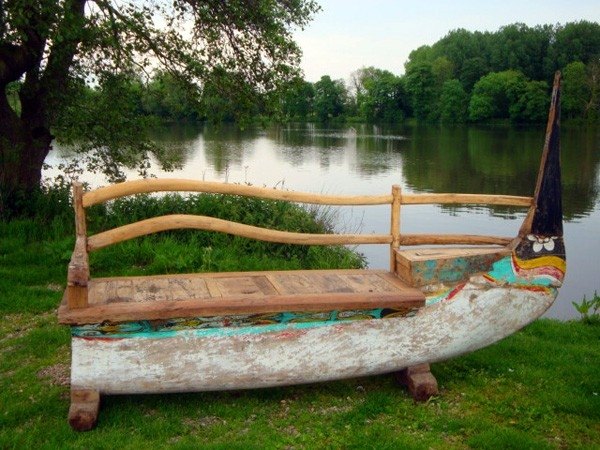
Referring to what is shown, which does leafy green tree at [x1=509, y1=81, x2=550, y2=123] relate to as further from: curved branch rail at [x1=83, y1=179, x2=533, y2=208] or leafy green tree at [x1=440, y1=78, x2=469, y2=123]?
curved branch rail at [x1=83, y1=179, x2=533, y2=208]

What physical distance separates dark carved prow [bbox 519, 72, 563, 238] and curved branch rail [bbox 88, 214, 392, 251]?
1210mm

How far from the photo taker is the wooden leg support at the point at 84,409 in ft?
13.8

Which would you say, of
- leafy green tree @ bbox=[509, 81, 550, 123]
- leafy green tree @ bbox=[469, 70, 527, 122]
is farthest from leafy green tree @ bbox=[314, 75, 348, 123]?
leafy green tree @ bbox=[509, 81, 550, 123]

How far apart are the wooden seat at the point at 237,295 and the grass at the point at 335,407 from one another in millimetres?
798

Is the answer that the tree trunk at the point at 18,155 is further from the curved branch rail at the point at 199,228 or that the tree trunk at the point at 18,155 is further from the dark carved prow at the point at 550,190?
the dark carved prow at the point at 550,190

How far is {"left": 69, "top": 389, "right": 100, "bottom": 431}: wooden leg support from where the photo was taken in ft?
13.8

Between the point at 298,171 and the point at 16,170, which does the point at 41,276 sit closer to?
the point at 16,170

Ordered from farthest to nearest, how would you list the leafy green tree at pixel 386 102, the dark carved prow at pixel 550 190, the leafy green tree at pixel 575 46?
the leafy green tree at pixel 386 102, the leafy green tree at pixel 575 46, the dark carved prow at pixel 550 190

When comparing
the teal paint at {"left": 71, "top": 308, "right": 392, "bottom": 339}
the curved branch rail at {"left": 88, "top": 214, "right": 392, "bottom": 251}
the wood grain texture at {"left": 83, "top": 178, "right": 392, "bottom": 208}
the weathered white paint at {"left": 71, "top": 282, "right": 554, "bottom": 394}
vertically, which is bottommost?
the weathered white paint at {"left": 71, "top": 282, "right": 554, "bottom": 394}

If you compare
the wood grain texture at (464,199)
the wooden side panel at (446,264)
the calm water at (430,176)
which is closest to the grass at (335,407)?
the wooden side panel at (446,264)

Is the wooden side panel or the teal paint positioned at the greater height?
the wooden side panel

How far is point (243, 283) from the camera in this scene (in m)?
5.02

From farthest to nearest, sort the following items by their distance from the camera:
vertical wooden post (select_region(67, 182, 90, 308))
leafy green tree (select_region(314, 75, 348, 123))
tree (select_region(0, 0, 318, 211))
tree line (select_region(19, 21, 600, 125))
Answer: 1. leafy green tree (select_region(314, 75, 348, 123))
2. tree line (select_region(19, 21, 600, 125))
3. tree (select_region(0, 0, 318, 211))
4. vertical wooden post (select_region(67, 182, 90, 308))

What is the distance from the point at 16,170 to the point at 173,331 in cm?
712
